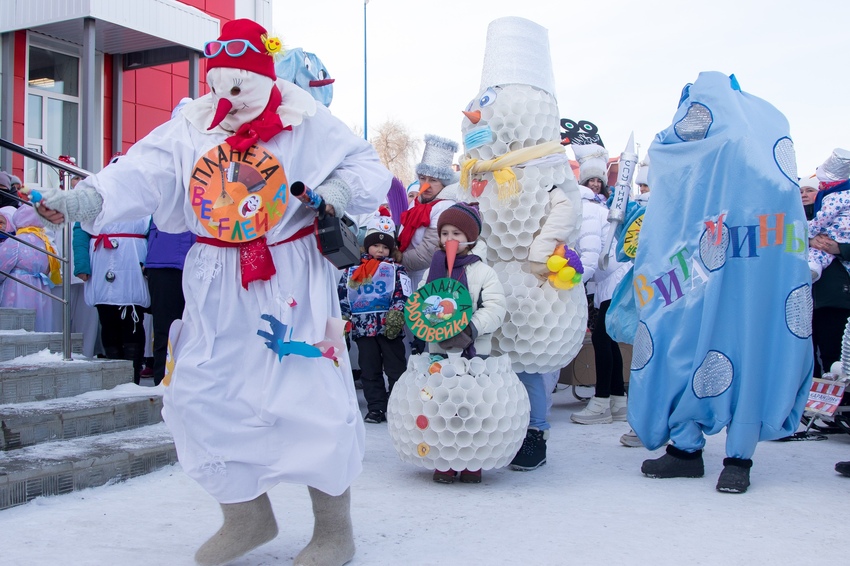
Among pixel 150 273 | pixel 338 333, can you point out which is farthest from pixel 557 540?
pixel 150 273

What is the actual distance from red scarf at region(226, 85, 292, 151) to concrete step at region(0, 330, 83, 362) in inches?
117

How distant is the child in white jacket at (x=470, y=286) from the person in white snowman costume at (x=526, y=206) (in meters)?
0.22

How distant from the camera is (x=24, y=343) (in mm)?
5223

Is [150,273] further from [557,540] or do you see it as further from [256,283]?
[557,540]

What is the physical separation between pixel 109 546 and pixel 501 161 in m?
2.64

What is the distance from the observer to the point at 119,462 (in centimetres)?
388

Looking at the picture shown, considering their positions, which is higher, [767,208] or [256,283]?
[767,208]

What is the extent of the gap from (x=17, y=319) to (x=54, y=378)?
1547mm

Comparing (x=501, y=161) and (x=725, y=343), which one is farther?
(x=501, y=161)

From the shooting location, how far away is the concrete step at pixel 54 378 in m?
4.32

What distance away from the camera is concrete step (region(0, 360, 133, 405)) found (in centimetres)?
432

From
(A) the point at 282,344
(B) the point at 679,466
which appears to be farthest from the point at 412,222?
(A) the point at 282,344

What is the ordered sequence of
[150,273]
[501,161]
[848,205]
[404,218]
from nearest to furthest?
[501,161], [848,205], [150,273], [404,218]

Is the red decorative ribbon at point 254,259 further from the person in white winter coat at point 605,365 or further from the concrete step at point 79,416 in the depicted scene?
the person in white winter coat at point 605,365
